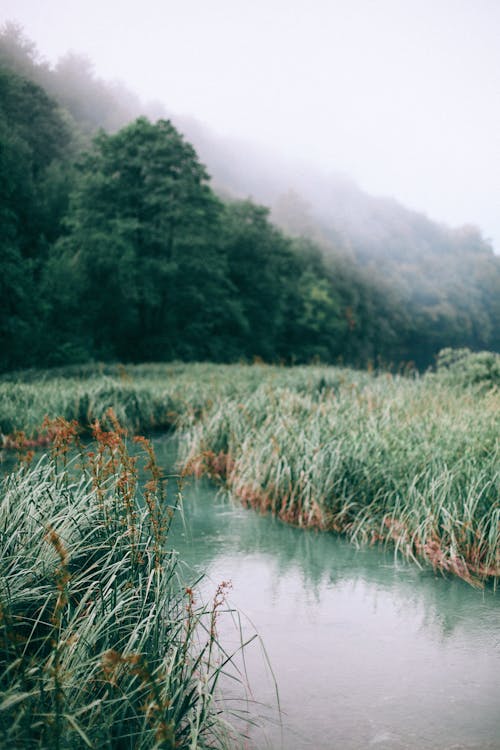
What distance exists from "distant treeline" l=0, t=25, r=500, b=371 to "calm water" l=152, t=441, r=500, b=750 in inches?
500

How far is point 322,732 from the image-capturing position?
8.95ft

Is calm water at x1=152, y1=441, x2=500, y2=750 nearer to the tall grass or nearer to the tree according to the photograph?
the tall grass

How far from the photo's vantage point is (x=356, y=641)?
3574 mm

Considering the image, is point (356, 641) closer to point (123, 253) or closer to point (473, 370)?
point (473, 370)

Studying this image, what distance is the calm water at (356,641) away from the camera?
2.77m

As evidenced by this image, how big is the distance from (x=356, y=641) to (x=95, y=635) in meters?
1.65

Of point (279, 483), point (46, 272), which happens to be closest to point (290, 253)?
point (46, 272)

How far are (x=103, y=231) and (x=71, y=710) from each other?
20.9 m

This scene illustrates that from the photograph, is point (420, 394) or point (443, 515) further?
point (420, 394)

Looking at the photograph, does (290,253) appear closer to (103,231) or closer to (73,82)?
(103,231)

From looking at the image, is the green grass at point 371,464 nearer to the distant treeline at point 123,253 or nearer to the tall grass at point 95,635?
the tall grass at point 95,635

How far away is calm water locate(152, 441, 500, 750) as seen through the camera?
277 centimetres

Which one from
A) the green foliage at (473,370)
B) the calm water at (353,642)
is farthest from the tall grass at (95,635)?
the green foliage at (473,370)

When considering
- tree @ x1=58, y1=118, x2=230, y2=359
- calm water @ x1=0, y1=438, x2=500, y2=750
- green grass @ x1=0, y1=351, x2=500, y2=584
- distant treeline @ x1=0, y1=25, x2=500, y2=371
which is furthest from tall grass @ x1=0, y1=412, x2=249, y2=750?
tree @ x1=58, y1=118, x2=230, y2=359
